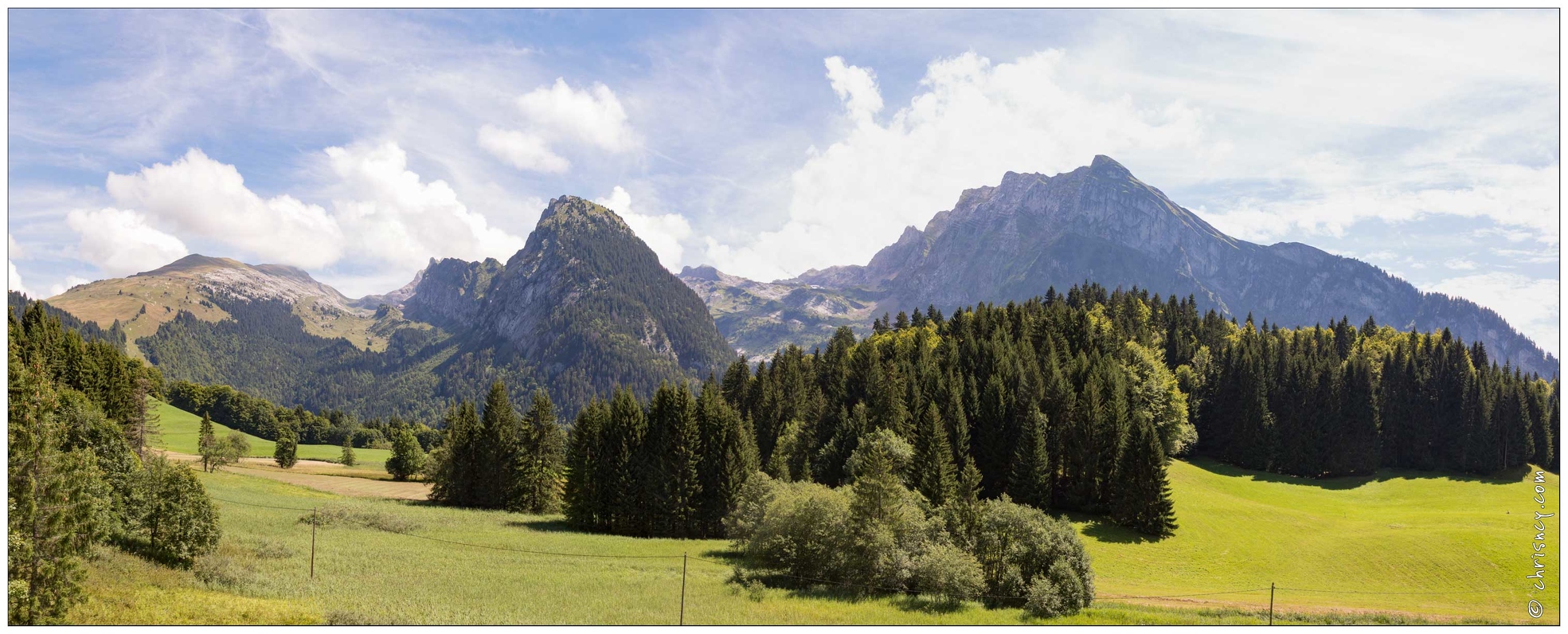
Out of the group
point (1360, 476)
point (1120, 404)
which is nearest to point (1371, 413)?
point (1360, 476)

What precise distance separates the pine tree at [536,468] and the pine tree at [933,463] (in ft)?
142

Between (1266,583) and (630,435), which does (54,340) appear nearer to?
(630,435)

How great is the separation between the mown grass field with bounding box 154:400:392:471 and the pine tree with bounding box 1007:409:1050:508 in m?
130

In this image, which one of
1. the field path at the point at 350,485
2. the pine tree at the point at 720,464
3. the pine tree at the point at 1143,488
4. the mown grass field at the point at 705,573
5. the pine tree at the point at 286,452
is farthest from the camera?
the pine tree at the point at 286,452

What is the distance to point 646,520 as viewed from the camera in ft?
275

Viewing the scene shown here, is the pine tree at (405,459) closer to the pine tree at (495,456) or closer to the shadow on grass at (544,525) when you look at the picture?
the pine tree at (495,456)

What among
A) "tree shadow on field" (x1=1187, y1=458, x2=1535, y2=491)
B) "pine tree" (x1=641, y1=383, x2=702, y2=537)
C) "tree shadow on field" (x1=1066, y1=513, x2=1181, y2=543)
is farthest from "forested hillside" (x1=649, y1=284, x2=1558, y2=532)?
"pine tree" (x1=641, y1=383, x2=702, y2=537)

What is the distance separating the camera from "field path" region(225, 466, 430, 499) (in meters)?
104

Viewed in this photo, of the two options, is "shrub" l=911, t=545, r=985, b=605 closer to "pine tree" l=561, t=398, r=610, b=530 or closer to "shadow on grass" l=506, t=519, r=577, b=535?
"shadow on grass" l=506, t=519, r=577, b=535

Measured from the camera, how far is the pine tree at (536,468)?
94.3 meters

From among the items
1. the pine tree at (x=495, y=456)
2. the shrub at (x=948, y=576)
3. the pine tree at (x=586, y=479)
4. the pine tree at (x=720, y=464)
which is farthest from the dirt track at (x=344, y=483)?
the shrub at (x=948, y=576)

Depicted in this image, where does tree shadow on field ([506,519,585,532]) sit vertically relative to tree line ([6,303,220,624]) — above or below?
below

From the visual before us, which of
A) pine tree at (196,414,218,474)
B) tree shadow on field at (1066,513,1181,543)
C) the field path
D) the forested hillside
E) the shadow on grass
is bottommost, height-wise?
the field path

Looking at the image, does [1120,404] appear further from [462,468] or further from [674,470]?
[462,468]
